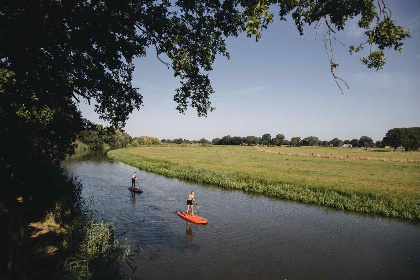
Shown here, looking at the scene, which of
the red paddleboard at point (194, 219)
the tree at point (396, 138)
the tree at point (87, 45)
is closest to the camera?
the tree at point (87, 45)

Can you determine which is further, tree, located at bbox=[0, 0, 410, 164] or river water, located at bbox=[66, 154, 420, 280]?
river water, located at bbox=[66, 154, 420, 280]

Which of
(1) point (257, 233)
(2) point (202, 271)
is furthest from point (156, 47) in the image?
(1) point (257, 233)

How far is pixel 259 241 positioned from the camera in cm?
1650

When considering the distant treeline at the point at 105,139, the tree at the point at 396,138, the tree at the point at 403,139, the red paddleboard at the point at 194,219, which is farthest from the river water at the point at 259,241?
the tree at the point at 403,139

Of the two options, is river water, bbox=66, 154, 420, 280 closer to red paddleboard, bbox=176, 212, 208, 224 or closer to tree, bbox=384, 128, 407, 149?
red paddleboard, bbox=176, 212, 208, 224

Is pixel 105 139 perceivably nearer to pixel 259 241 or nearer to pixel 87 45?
pixel 87 45

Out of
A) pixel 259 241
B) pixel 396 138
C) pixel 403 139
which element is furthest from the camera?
pixel 396 138

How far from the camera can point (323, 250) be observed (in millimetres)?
15547

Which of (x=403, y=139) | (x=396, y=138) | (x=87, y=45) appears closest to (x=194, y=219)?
(x=87, y=45)

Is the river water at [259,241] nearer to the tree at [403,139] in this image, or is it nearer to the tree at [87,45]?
the tree at [87,45]

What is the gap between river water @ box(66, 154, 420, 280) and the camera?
1283cm

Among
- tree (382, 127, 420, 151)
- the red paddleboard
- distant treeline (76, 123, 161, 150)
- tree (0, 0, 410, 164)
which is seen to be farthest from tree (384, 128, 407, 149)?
tree (0, 0, 410, 164)

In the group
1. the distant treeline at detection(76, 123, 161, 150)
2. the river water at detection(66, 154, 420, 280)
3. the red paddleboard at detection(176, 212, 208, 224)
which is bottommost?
the river water at detection(66, 154, 420, 280)

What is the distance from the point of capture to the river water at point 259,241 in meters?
12.8
